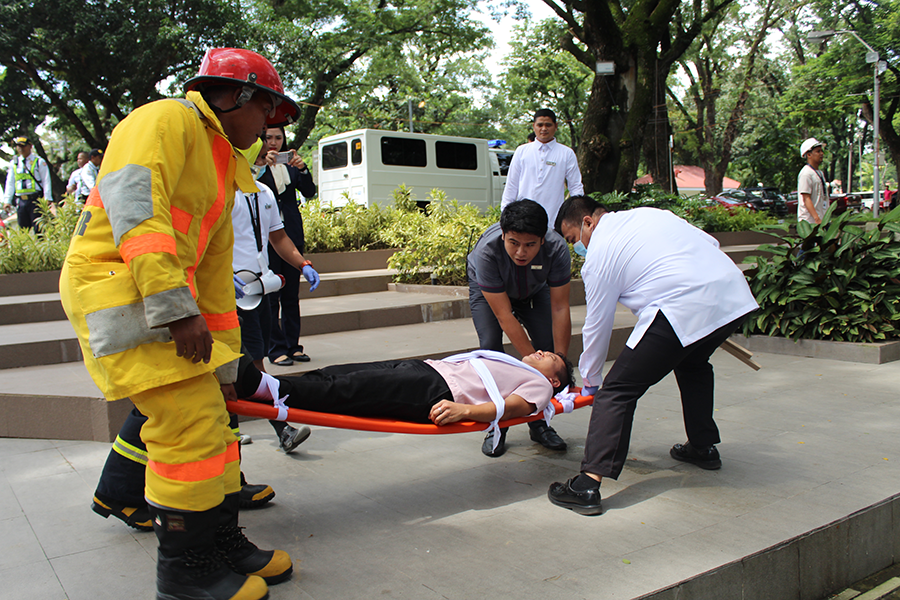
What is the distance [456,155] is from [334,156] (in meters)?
3.20

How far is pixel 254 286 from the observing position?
150 inches

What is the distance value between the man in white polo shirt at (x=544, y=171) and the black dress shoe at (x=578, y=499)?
3854 mm

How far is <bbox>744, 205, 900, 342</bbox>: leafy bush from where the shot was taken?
20.4 ft

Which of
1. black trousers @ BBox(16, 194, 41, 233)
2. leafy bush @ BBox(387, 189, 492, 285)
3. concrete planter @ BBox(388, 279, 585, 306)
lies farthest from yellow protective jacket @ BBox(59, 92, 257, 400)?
black trousers @ BBox(16, 194, 41, 233)

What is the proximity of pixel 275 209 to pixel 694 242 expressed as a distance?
8.30 ft

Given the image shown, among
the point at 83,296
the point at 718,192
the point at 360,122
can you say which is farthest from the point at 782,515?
the point at 718,192

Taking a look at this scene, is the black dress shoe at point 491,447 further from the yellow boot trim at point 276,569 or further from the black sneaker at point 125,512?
the black sneaker at point 125,512

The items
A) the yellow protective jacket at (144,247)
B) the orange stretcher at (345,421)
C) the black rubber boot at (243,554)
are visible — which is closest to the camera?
the yellow protective jacket at (144,247)

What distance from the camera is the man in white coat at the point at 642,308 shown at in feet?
10.2

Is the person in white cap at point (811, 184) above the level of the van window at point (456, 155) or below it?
below

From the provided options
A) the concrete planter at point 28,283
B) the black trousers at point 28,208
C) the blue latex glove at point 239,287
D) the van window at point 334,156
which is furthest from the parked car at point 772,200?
the blue latex glove at point 239,287

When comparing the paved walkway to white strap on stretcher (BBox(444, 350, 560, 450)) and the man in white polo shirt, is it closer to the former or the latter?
white strap on stretcher (BBox(444, 350, 560, 450))

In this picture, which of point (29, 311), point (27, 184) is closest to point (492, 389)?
point (29, 311)

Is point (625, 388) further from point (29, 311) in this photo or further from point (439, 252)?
point (29, 311)
